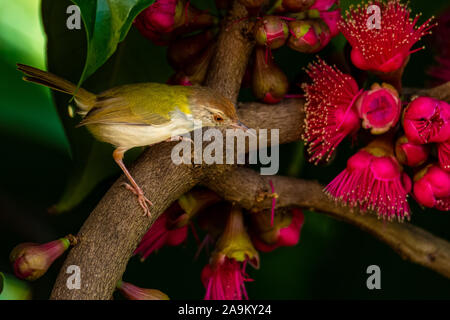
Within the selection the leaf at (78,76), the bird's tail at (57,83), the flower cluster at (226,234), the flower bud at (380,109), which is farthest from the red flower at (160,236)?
the flower bud at (380,109)

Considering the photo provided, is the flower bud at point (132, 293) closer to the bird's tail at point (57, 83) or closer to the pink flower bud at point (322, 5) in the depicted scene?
the bird's tail at point (57, 83)

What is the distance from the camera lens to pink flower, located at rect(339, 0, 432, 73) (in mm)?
807

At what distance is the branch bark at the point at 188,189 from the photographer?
67 centimetres

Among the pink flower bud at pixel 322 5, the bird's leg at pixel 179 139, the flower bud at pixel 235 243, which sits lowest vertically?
the flower bud at pixel 235 243

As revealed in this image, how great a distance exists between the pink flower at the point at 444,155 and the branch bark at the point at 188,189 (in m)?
0.10

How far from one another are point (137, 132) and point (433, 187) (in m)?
0.41

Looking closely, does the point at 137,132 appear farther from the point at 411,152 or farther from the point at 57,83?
the point at 411,152

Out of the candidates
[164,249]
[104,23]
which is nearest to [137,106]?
[104,23]

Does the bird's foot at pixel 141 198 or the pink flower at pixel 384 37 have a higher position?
the pink flower at pixel 384 37

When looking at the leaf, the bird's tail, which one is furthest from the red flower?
the bird's tail

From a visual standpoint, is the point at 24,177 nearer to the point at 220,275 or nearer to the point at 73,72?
the point at 73,72

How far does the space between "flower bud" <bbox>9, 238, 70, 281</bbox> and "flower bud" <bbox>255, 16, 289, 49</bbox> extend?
0.37 meters

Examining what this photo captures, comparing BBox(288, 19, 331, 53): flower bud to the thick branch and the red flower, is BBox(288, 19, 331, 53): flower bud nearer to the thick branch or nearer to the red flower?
the thick branch

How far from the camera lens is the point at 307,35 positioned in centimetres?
81
